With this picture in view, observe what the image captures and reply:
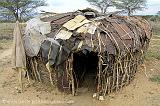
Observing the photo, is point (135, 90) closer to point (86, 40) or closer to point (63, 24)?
point (86, 40)

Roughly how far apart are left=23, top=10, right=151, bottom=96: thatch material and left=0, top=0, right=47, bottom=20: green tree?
817 inches

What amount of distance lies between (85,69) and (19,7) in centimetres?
2207

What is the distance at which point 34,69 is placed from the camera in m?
10.6

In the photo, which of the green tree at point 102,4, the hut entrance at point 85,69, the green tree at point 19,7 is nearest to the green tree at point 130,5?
the green tree at point 102,4

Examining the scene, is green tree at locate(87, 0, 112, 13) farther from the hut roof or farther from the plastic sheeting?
the plastic sheeting

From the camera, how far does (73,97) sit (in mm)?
9727

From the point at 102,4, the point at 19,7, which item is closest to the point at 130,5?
the point at 102,4

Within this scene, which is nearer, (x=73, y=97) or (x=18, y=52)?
(x=73, y=97)

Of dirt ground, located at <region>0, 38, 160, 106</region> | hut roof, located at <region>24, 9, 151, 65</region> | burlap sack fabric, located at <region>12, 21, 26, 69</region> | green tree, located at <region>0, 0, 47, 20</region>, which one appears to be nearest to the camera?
dirt ground, located at <region>0, 38, 160, 106</region>

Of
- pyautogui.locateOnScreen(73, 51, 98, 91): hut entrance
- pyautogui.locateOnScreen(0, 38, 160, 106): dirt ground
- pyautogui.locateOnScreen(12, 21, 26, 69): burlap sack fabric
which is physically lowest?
pyautogui.locateOnScreen(0, 38, 160, 106): dirt ground

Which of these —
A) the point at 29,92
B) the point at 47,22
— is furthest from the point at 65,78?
the point at 47,22

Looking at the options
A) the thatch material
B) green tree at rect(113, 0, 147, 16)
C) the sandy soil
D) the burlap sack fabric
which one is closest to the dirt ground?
the sandy soil

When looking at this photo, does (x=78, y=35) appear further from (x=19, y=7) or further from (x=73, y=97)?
(x=19, y=7)

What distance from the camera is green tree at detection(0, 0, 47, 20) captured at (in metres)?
31.2
